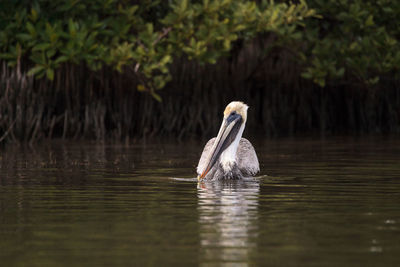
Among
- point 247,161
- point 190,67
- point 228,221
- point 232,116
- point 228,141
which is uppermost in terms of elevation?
point 190,67

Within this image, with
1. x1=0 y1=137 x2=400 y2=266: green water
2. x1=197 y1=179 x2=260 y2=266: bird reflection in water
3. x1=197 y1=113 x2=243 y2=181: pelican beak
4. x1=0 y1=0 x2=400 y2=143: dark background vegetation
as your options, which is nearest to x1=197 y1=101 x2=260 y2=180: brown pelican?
x1=197 y1=113 x2=243 y2=181: pelican beak

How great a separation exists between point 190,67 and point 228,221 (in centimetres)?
1370

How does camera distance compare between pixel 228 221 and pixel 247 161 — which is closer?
pixel 228 221

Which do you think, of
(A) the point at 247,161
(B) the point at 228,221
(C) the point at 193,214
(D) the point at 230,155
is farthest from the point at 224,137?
(B) the point at 228,221

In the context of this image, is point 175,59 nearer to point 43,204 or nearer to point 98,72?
point 98,72

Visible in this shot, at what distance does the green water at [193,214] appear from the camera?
17.9ft

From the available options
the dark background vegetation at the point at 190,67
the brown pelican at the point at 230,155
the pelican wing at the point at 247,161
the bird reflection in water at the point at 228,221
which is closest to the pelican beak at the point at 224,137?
the brown pelican at the point at 230,155

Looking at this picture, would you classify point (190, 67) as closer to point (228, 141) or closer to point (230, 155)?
point (228, 141)

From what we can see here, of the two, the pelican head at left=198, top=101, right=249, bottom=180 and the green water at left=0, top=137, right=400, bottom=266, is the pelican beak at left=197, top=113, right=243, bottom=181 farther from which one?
the green water at left=0, top=137, right=400, bottom=266

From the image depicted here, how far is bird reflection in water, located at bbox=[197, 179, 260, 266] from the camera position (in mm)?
5485

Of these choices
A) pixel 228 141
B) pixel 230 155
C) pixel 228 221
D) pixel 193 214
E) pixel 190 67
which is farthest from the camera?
pixel 190 67

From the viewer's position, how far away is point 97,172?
1112 centimetres

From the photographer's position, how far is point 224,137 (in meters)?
11.0

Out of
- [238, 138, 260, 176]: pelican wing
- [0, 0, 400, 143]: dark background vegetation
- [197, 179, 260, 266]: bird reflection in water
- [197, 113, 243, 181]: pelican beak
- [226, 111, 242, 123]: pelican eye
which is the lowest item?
[197, 179, 260, 266]: bird reflection in water
